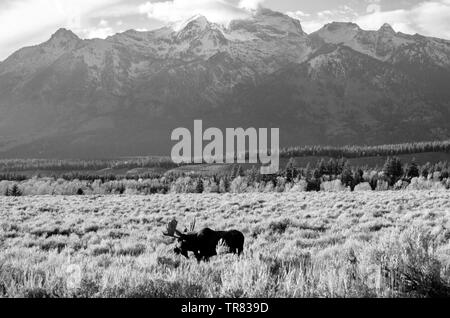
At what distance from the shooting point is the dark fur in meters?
12.2

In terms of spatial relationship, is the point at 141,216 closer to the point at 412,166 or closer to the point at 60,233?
the point at 60,233

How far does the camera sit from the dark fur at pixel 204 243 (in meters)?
12.2

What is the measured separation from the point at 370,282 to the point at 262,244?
8.19 m

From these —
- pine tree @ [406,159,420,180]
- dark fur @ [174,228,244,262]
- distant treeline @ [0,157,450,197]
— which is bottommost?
distant treeline @ [0,157,450,197]

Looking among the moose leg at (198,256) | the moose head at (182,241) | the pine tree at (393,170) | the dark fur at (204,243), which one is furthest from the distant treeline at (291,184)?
the moose leg at (198,256)

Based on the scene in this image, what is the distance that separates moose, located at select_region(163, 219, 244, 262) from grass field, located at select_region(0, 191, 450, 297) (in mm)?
320

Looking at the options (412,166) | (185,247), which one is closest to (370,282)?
(185,247)

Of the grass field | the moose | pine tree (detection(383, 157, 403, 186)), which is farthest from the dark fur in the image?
pine tree (detection(383, 157, 403, 186))

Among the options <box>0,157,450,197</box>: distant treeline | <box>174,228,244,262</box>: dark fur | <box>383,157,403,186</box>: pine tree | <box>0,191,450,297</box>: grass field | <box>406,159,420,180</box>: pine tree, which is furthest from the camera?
<box>406,159,420,180</box>: pine tree

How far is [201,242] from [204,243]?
88 mm

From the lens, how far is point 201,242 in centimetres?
1248

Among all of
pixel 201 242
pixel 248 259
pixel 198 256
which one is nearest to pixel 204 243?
pixel 201 242

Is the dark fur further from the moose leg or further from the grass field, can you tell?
the grass field
